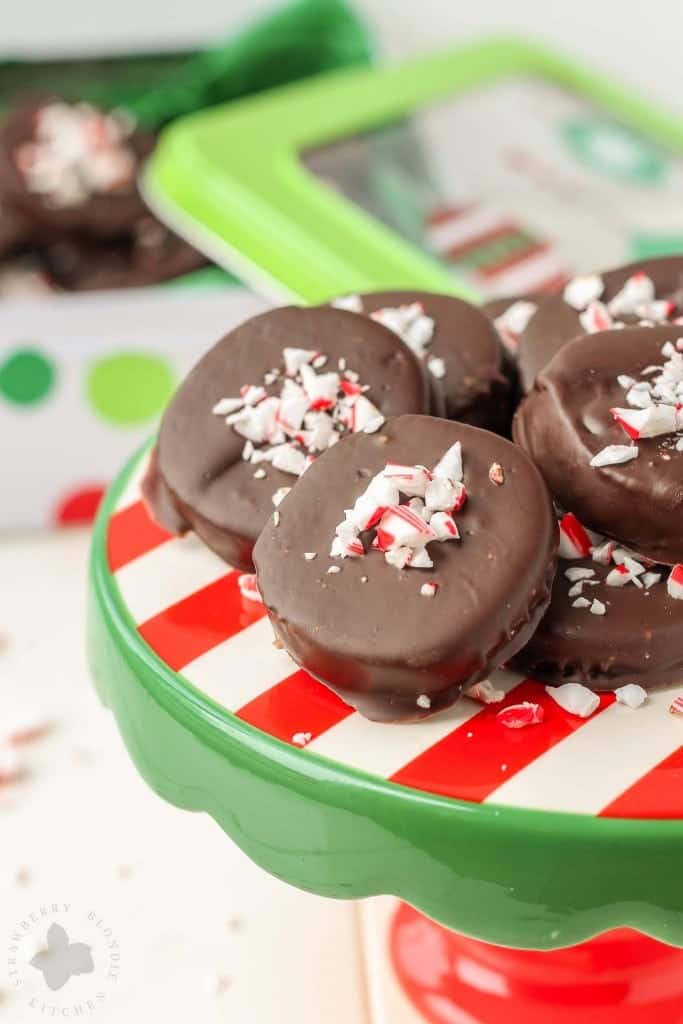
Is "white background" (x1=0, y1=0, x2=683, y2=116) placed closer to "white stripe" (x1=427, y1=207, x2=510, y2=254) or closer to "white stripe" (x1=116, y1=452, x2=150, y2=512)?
"white stripe" (x1=427, y1=207, x2=510, y2=254)

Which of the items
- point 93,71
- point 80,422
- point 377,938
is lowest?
point 377,938

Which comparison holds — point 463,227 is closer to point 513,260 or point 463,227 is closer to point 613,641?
point 513,260

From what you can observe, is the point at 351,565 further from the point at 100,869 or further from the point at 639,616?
the point at 100,869

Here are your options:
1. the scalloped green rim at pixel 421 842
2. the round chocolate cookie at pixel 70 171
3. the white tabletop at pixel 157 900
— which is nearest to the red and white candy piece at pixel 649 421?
the scalloped green rim at pixel 421 842

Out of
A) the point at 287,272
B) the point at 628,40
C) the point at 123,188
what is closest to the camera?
the point at 287,272

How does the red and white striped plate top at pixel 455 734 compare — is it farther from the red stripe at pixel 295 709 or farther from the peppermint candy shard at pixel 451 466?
the peppermint candy shard at pixel 451 466

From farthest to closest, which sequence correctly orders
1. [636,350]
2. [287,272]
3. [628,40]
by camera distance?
[628,40] < [287,272] < [636,350]

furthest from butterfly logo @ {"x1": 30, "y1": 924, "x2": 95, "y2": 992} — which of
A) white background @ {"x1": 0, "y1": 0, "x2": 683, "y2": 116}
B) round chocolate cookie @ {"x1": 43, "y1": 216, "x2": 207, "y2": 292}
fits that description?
white background @ {"x1": 0, "y1": 0, "x2": 683, "y2": 116}

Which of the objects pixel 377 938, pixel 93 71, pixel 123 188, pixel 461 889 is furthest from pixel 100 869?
pixel 93 71
